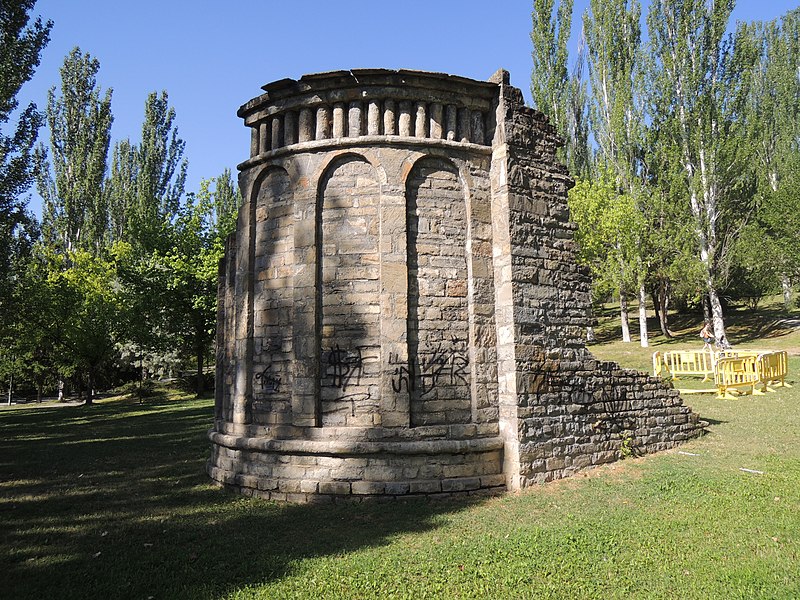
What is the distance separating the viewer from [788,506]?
19.5 feet

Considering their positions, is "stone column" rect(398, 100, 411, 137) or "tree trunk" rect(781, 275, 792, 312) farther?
"tree trunk" rect(781, 275, 792, 312)

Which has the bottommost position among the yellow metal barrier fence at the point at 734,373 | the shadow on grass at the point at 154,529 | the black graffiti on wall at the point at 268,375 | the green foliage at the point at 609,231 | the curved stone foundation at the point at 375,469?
the shadow on grass at the point at 154,529

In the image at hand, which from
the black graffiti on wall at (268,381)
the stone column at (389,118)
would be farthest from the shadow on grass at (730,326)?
the black graffiti on wall at (268,381)

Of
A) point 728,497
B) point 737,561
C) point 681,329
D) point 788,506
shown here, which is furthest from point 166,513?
point 681,329

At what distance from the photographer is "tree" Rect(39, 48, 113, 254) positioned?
31328mm

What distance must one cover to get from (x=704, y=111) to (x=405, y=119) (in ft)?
74.3

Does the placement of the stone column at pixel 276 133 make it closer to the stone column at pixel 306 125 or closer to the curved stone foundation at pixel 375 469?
the stone column at pixel 306 125

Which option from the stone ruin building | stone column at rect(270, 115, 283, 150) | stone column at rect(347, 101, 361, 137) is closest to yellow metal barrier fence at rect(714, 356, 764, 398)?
the stone ruin building

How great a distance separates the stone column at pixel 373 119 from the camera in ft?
25.3

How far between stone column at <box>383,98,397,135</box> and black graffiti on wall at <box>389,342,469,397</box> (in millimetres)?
3211

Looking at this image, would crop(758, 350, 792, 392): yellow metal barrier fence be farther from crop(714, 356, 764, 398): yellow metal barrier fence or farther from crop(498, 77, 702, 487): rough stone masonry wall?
crop(498, 77, 702, 487): rough stone masonry wall

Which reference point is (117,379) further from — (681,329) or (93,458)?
(681,329)

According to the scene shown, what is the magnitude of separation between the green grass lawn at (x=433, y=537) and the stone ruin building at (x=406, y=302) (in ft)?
1.93

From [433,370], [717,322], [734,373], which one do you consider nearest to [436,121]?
[433,370]
